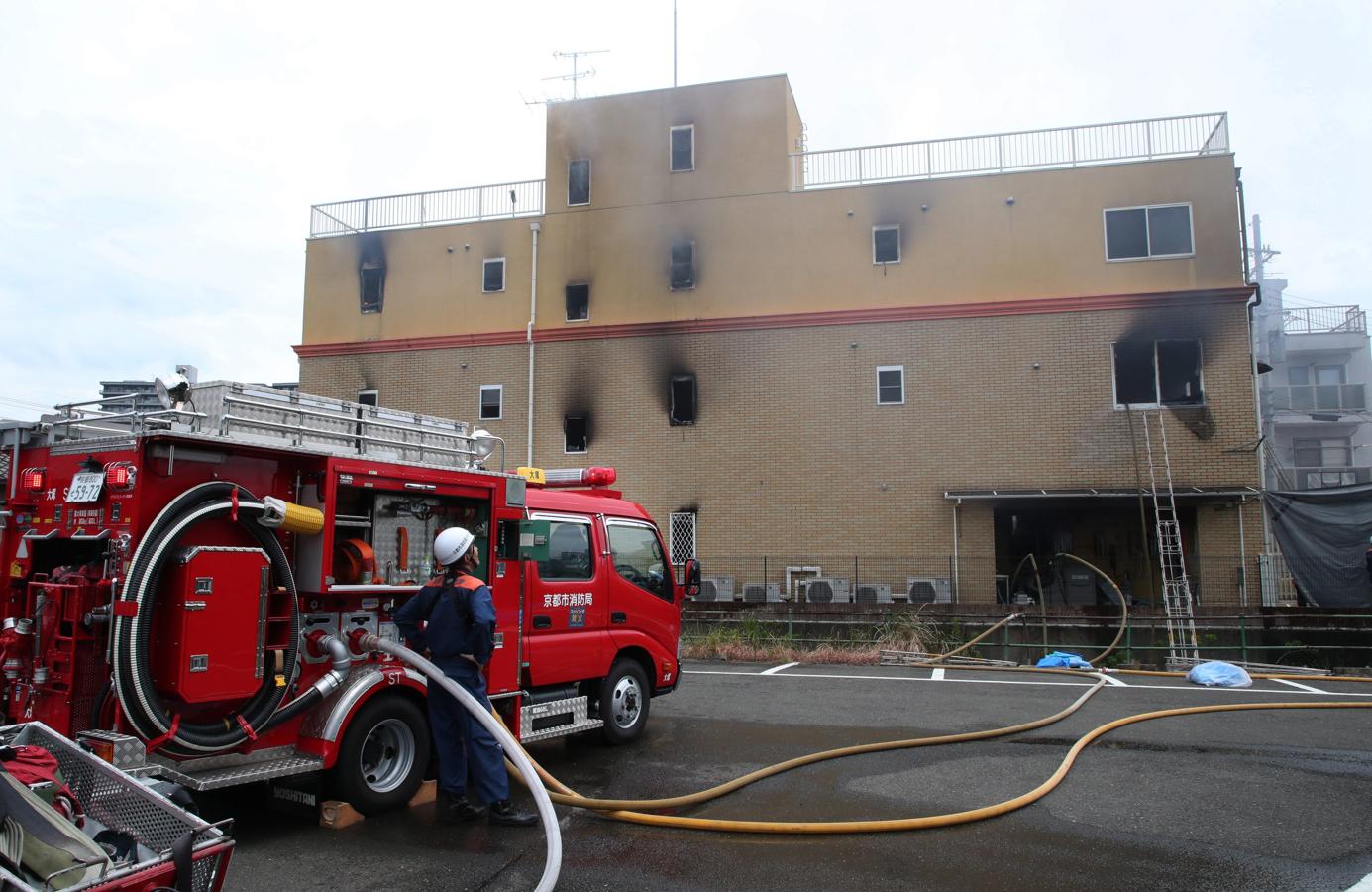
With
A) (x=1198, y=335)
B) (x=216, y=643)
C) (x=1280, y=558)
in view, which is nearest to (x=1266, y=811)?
(x=216, y=643)

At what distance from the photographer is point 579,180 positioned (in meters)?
21.0

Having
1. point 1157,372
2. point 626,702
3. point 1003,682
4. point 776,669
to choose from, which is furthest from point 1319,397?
point 626,702

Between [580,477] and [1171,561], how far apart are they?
1209 centimetres

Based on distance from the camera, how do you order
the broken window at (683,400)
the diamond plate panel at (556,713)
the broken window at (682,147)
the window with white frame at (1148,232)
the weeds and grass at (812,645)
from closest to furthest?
the diamond plate panel at (556,713)
the weeds and grass at (812,645)
the window with white frame at (1148,232)
the broken window at (683,400)
the broken window at (682,147)

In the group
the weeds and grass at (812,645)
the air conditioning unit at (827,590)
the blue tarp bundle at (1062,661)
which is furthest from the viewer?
the air conditioning unit at (827,590)

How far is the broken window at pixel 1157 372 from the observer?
17.4 meters

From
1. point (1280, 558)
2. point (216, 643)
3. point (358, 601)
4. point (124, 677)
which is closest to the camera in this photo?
point (124, 677)

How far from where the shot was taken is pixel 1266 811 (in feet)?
20.6

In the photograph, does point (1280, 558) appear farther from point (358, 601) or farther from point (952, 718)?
point (358, 601)

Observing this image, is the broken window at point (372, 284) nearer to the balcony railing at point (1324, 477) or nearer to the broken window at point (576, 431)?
the broken window at point (576, 431)

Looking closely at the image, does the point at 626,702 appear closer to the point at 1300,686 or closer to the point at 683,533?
the point at 1300,686

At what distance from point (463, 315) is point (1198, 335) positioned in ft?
48.9

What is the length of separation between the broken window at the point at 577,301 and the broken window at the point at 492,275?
166cm

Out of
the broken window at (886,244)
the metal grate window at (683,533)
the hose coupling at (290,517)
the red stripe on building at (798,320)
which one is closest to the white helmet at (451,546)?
the hose coupling at (290,517)
